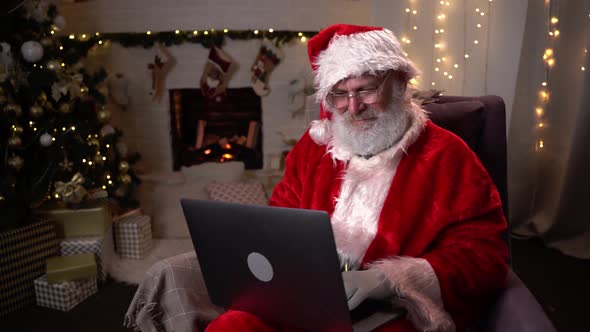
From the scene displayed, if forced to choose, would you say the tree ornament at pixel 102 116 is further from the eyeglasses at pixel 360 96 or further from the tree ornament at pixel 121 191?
the eyeglasses at pixel 360 96

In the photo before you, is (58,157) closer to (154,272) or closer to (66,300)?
(66,300)

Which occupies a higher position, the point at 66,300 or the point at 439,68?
the point at 439,68

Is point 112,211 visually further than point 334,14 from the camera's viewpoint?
No

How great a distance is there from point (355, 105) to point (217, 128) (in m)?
2.99

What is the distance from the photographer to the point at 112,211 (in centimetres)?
368

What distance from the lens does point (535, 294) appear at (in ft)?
9.14

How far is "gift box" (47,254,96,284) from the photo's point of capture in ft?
9.17

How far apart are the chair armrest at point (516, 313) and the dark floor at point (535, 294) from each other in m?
1.28

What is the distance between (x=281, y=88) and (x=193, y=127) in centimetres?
82

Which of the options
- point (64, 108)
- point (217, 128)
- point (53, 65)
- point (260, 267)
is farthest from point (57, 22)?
point (260, 267)

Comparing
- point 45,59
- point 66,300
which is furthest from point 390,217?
point 45,59

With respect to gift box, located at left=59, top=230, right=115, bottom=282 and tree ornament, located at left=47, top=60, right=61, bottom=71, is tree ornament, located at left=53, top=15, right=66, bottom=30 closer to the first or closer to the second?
tree ornament, located at left=47, top=60, right=61, bottom=71

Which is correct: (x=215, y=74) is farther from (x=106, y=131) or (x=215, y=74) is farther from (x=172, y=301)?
(x=172, y=301)

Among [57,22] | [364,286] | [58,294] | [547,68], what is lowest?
[58,294]
